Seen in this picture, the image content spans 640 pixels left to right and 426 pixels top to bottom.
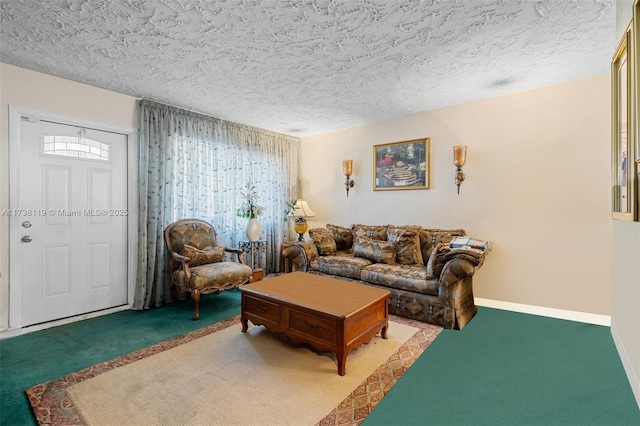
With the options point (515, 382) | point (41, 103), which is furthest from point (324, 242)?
point (41, 103)

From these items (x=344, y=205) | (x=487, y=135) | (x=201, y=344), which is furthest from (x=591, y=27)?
(x=201, y=344)

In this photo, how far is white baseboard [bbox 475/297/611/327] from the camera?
3.08 metres

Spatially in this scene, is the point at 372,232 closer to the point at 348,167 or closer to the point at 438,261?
the point at 348,167

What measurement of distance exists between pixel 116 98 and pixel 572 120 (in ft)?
16.8

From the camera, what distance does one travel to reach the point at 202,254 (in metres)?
3.70

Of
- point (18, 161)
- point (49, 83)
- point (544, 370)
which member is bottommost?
point (544, 370)

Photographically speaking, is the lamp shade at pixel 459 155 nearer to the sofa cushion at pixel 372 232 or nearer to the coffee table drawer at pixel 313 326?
the sofa cushion at pixel 372 232

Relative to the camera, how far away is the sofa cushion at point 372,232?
4207mm

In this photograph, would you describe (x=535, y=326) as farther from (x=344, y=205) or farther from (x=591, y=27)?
(x=344, y=205)

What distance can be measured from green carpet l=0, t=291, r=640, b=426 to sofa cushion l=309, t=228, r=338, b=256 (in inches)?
60.5

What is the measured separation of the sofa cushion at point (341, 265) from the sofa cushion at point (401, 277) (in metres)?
0.11

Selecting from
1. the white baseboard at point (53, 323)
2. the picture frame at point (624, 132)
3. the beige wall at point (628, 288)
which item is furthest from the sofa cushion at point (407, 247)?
the white baseboard at point (53, 323)

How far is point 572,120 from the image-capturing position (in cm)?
321

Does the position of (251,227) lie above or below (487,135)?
below
